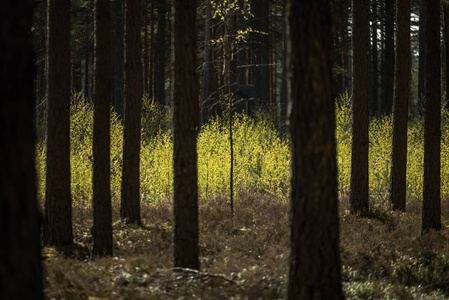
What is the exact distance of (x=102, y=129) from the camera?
340 inches

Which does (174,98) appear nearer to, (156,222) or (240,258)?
(240,258)

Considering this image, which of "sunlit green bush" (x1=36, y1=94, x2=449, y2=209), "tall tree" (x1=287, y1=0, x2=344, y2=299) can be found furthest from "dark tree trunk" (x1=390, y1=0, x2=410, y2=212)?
"tall tree" (x1=287, y1=0, x2=344, y2=299)

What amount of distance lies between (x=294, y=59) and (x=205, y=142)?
12981 mm

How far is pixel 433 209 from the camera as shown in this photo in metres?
10.7

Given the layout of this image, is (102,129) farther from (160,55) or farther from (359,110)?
(160,55)

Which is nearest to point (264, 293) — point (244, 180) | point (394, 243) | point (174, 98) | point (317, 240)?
point (317, 240)

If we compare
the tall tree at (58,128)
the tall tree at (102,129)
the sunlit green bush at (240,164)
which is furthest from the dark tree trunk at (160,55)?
the tall tree at (102,129)

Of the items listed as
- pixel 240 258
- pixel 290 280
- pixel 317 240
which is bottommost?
pixel 240 258

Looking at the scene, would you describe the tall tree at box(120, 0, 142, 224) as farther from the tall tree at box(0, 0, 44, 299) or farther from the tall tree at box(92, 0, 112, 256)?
the tall tree at box(0, 0, 44, 299)

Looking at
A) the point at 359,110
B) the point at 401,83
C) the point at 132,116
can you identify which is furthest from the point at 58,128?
the point at 401,83

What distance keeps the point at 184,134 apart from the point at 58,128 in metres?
2.94

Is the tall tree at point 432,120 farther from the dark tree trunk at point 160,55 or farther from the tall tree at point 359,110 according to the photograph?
the dark tree trunk at point 160,55

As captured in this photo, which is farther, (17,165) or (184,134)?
(184,134)

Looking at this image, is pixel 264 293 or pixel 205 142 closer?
pixel 264 293
